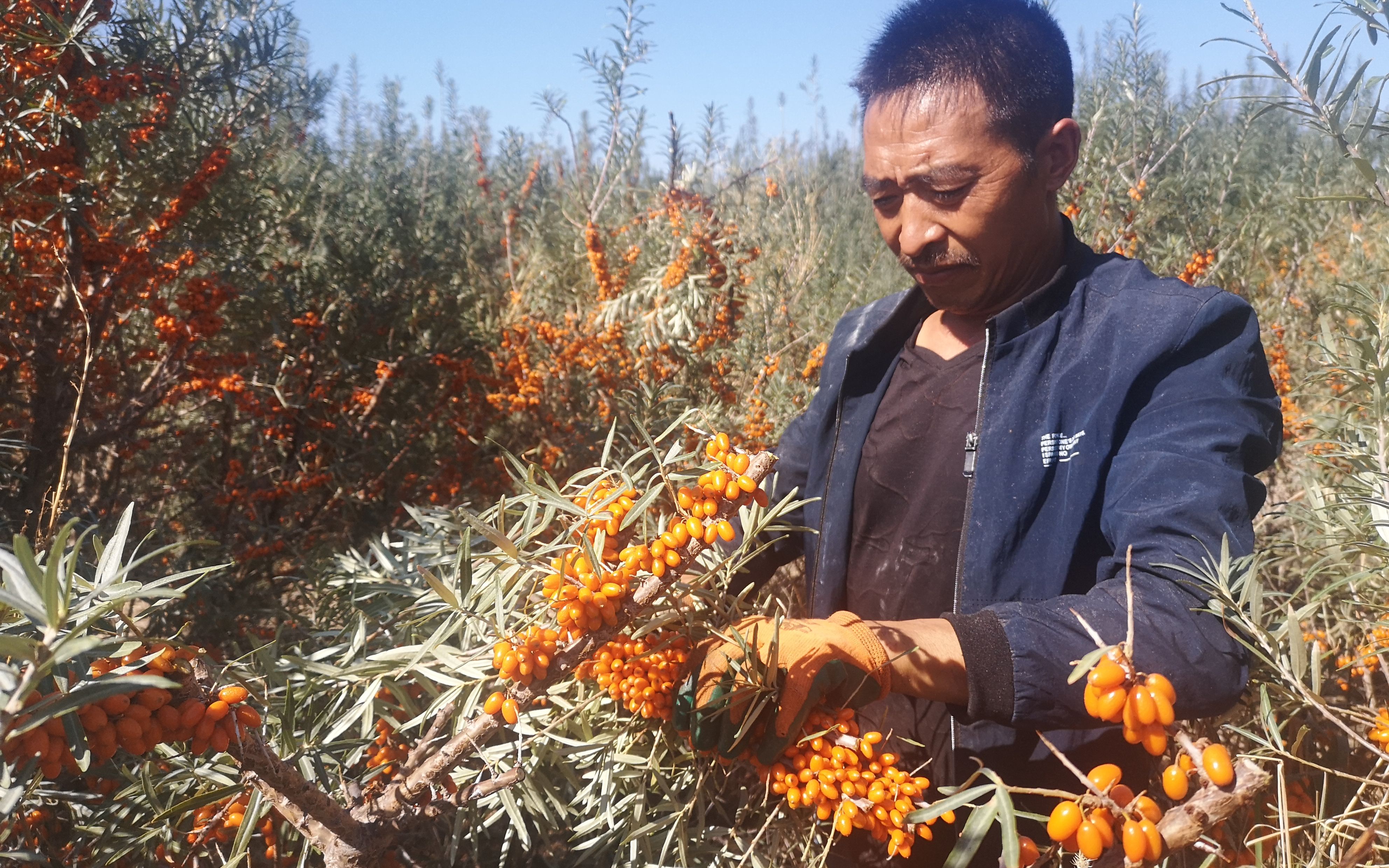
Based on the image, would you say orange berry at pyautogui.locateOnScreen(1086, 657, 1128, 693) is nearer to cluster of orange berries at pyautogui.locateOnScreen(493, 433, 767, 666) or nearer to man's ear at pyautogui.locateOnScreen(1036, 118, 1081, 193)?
cluster of orange berries at pyautogui.locateOnScreen(493, 433, 767, 666)

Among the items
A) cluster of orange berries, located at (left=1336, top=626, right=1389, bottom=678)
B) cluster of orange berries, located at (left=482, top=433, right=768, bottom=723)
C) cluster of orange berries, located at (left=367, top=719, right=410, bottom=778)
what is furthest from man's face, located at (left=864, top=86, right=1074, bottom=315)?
cluster of orange berries, located at (left=367, top=719, right=410, bottom=778)

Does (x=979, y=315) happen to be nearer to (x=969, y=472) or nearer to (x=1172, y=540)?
(x=969, y=472)

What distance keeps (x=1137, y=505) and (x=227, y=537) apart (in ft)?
10.8

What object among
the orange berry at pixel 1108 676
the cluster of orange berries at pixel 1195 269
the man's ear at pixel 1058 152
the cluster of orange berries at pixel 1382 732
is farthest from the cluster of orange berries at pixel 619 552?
the cluster of orange berries at pixel 1195 269

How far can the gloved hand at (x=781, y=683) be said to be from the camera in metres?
1.00

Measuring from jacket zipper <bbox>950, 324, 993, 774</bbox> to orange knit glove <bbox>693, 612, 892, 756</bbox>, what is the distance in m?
0.39

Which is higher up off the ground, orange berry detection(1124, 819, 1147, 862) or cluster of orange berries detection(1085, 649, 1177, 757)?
cluster of orange berries detection(1085, 649, 1177, 757)

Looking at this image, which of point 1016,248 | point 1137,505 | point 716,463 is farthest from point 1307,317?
point 716,463

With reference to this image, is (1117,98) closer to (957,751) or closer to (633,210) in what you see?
(633,210)

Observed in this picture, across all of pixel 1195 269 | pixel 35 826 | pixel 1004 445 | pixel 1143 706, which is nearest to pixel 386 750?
pixel 35 826

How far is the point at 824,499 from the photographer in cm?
173

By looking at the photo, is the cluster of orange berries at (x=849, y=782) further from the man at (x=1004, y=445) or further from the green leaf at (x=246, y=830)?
the green leaf at (x=246, y=830)

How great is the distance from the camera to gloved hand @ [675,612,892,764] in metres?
1.00

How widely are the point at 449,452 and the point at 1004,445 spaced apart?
3.28 m
